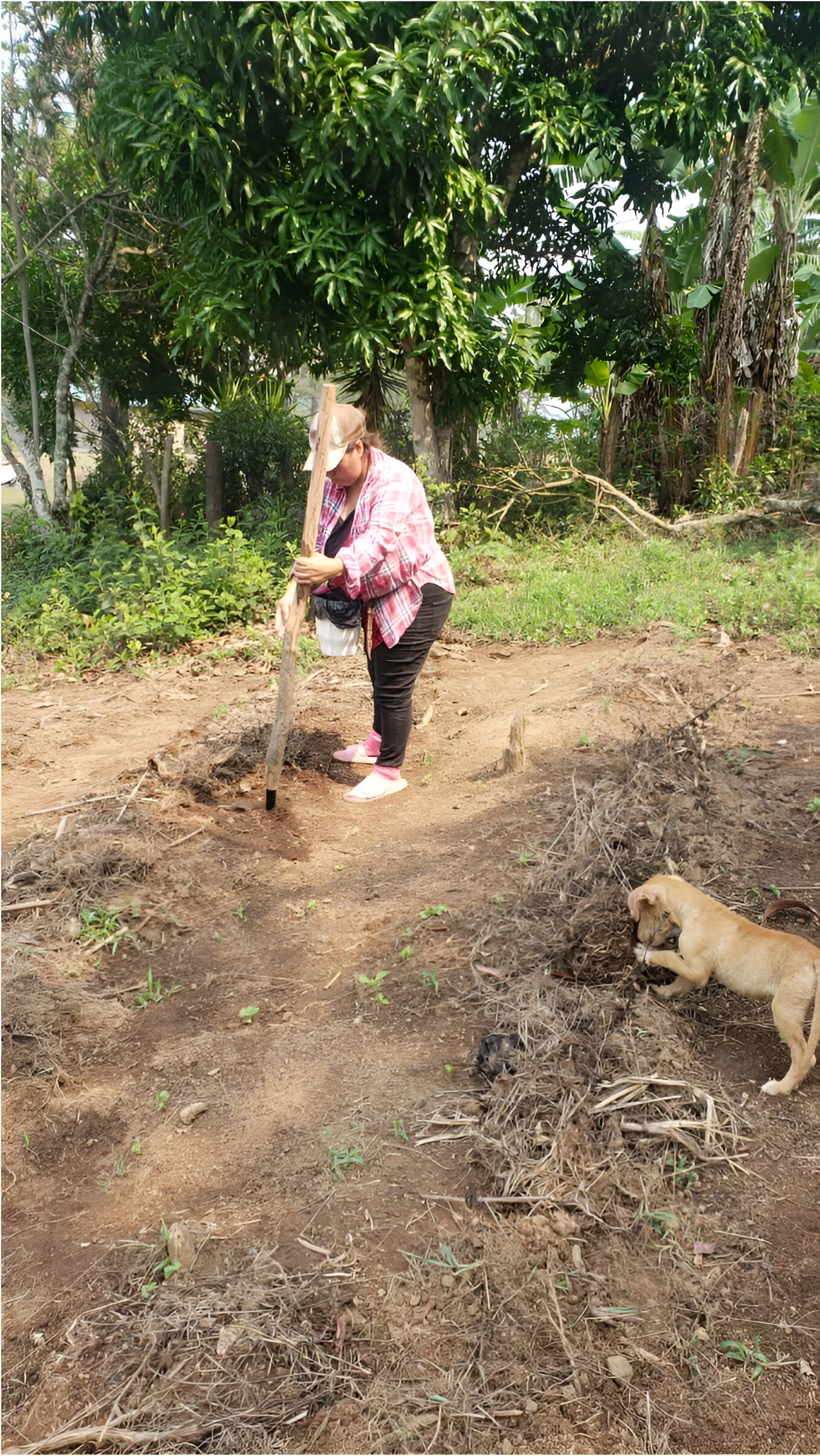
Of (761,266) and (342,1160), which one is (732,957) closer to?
(342,1160)

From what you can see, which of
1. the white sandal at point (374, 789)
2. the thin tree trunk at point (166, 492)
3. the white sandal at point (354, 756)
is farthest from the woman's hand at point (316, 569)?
the thin tree trunk at point (166, 492)

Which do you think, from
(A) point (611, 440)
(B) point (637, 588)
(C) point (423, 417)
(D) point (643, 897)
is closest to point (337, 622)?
(D) point (643, 897)

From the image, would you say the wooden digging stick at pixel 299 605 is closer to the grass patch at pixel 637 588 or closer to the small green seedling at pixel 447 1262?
the small green seedling at pixel 447 1262

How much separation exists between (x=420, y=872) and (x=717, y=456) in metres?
8.72

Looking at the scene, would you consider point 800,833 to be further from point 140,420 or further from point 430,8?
point 140,420

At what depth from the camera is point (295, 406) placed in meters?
13.1

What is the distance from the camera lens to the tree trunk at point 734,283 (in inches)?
427

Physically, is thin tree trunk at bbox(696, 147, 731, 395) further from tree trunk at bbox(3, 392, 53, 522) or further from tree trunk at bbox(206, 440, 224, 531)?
tree trunk at bbox(3, 392, 53, 522)

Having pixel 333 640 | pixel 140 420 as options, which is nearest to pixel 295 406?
pixel 140 420

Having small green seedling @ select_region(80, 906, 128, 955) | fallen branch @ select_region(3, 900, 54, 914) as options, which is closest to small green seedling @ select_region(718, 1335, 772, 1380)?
small green seedling @ select_region(80, 906, 128, 955)

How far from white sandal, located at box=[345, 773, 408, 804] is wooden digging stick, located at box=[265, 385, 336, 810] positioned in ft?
1.39

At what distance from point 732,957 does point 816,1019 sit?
260 mm

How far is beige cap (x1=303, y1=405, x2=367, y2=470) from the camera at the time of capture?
13.6 ft

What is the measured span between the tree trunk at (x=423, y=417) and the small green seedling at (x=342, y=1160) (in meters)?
8.56
